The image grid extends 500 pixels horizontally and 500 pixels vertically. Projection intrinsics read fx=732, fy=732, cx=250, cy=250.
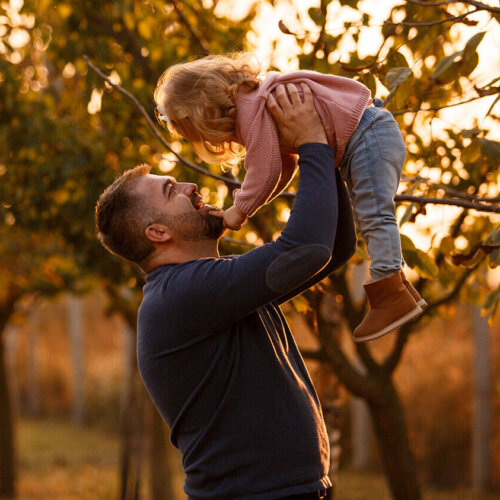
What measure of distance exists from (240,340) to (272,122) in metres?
0.61

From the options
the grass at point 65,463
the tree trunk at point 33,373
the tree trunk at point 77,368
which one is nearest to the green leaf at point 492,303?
the grass at point 65,463

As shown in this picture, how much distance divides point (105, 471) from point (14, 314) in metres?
3.85

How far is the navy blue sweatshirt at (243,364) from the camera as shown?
1.87m

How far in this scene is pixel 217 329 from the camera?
6.52 feet

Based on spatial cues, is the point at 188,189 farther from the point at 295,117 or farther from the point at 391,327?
the point at 391,327

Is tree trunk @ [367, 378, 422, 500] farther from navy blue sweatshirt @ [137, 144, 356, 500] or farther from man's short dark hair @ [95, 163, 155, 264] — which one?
man's short dark hair @ [95, 163, 155, 264]

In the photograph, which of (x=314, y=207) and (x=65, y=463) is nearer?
(x=314, y=207)

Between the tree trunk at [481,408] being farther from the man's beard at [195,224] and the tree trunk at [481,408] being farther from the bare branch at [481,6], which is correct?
the man's beard at [195,224]

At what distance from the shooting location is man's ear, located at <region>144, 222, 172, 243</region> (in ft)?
7.05

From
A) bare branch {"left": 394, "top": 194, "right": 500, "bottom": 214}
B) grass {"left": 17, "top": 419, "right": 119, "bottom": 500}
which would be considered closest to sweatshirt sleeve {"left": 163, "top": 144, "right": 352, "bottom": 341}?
bare branch {"left": 394, "top": 194, "right": 500, "bottom": 214}

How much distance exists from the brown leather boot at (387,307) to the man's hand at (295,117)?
1.40ft

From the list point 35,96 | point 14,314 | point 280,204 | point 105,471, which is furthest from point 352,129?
point 105,471

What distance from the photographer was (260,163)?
2.04 m

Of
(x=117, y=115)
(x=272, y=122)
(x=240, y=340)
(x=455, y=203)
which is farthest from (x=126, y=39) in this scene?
(x=240, y=340)
